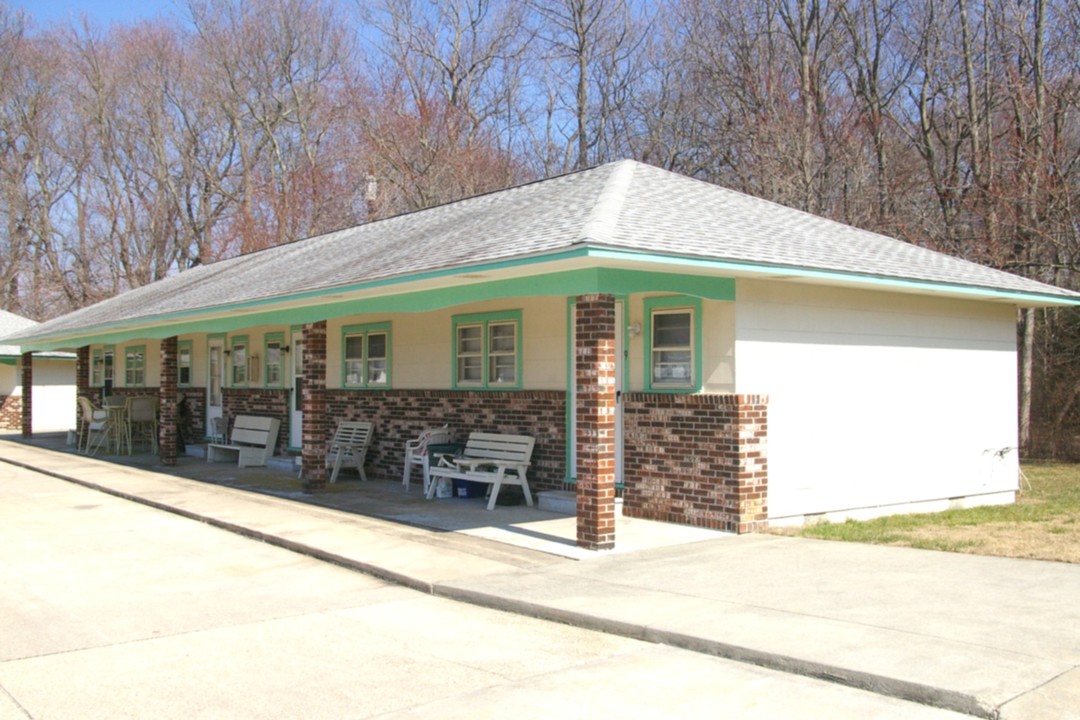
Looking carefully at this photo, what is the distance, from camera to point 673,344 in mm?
11031

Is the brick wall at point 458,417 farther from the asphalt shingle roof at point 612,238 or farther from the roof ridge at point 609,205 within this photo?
the roof ridge at point 609,205

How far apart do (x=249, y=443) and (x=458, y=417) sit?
669cm

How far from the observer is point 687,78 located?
28.9 metres

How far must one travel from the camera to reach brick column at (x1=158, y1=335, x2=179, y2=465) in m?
18.9

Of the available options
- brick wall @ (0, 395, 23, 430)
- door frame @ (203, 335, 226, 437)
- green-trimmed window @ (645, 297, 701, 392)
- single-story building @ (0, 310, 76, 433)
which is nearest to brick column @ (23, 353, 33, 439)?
single-story building @ (0, 310, 76, 433)

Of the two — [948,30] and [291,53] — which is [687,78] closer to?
[948,30]

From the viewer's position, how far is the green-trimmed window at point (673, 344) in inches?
420

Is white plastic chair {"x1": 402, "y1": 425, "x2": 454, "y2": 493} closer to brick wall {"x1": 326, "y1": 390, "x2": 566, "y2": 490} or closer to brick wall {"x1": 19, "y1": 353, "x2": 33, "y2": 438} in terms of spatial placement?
brick wall {"x1": 326, "y1": 390, "x2": 566, "y2": 490}

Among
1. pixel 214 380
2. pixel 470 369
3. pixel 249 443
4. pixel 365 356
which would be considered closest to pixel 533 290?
pixel 470 369

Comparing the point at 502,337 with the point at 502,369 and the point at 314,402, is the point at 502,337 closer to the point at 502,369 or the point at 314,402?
the point at 502,369

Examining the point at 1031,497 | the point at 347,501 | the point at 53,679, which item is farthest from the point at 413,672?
the point at 1031,497

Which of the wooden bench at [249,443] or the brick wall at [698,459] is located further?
the wooden bench at [249,443]

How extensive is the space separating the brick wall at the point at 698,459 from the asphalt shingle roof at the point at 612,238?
1714 millimetres

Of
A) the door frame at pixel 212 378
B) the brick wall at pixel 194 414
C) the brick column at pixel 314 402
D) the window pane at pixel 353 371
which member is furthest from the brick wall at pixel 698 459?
the brick wall at pixel 194 414
